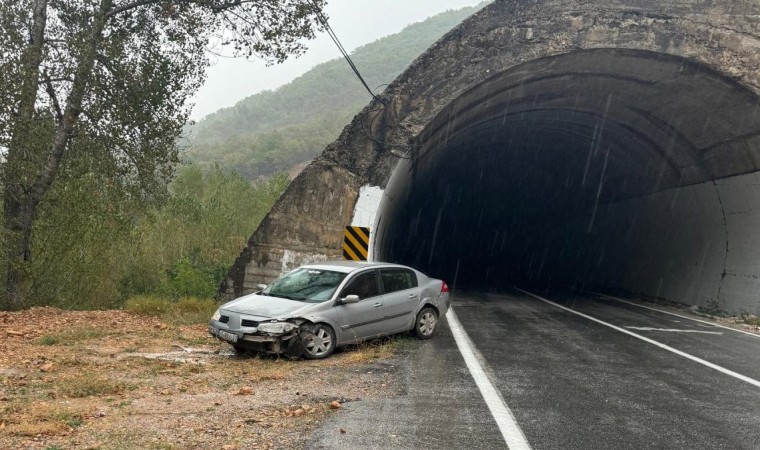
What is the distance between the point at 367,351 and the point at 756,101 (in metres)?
11.3

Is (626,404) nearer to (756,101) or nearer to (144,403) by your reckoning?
(144,403)

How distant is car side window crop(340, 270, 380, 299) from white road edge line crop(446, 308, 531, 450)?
1.67m

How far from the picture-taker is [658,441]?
16.8 feet

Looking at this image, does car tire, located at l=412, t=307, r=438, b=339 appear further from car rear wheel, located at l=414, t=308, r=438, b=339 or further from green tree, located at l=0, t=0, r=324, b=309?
green tree, located at l=0, t=0, r=324, b=309

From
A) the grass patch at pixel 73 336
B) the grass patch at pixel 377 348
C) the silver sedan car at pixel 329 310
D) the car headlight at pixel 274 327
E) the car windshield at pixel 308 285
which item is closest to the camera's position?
the car headlight at pixel 274 327

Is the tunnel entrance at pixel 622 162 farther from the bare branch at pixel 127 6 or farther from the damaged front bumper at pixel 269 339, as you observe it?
the damaged front bumper at pixel 269 339

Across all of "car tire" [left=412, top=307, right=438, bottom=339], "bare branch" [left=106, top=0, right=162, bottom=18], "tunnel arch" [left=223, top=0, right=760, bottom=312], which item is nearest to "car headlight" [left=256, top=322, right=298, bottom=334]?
"car tire" [left=412, top=307, right=438, bottom=339]

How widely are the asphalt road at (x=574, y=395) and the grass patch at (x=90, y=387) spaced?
8.49 feet

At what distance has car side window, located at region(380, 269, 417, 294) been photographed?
32.7ft

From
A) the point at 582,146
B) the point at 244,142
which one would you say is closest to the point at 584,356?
the point at 582,146

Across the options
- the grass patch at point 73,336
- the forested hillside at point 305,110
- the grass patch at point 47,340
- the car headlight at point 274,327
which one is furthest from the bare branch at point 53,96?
the forested hillside at point 305,110

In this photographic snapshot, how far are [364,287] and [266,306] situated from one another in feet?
5.44

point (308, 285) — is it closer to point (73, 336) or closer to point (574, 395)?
point (73, 336)

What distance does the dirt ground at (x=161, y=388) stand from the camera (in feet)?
16.1
